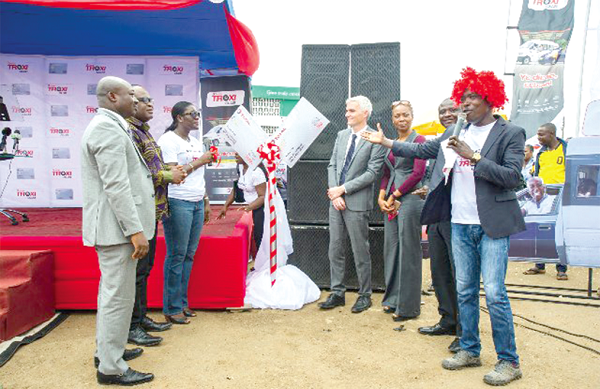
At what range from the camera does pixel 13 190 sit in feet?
24.0

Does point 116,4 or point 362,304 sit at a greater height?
point 116,4

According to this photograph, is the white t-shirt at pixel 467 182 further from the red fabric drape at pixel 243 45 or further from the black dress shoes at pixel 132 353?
the red fabric drape at pixel 243 45

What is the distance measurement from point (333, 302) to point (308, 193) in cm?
135

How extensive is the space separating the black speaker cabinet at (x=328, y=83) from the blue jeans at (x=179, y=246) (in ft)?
6.02

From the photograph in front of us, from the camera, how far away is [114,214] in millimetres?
2568

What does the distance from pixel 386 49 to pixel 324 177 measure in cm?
157

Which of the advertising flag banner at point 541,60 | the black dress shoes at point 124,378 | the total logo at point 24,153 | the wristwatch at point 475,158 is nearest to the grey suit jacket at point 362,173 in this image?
the wristwatch at point 475,158

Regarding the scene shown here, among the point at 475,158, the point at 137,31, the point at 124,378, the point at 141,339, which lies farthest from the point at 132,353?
the point at 137,31

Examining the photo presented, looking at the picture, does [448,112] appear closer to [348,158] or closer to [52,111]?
[348,158]

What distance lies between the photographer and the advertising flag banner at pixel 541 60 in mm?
12617

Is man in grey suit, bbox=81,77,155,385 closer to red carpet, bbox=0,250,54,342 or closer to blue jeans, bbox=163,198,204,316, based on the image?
blue jeans, bbox=163,198,204,316

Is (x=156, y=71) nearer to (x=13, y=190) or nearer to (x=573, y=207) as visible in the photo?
(x=13, y=190)

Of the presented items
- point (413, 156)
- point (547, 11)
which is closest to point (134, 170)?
point (413, 156)

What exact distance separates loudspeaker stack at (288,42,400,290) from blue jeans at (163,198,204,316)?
60.2 inches
